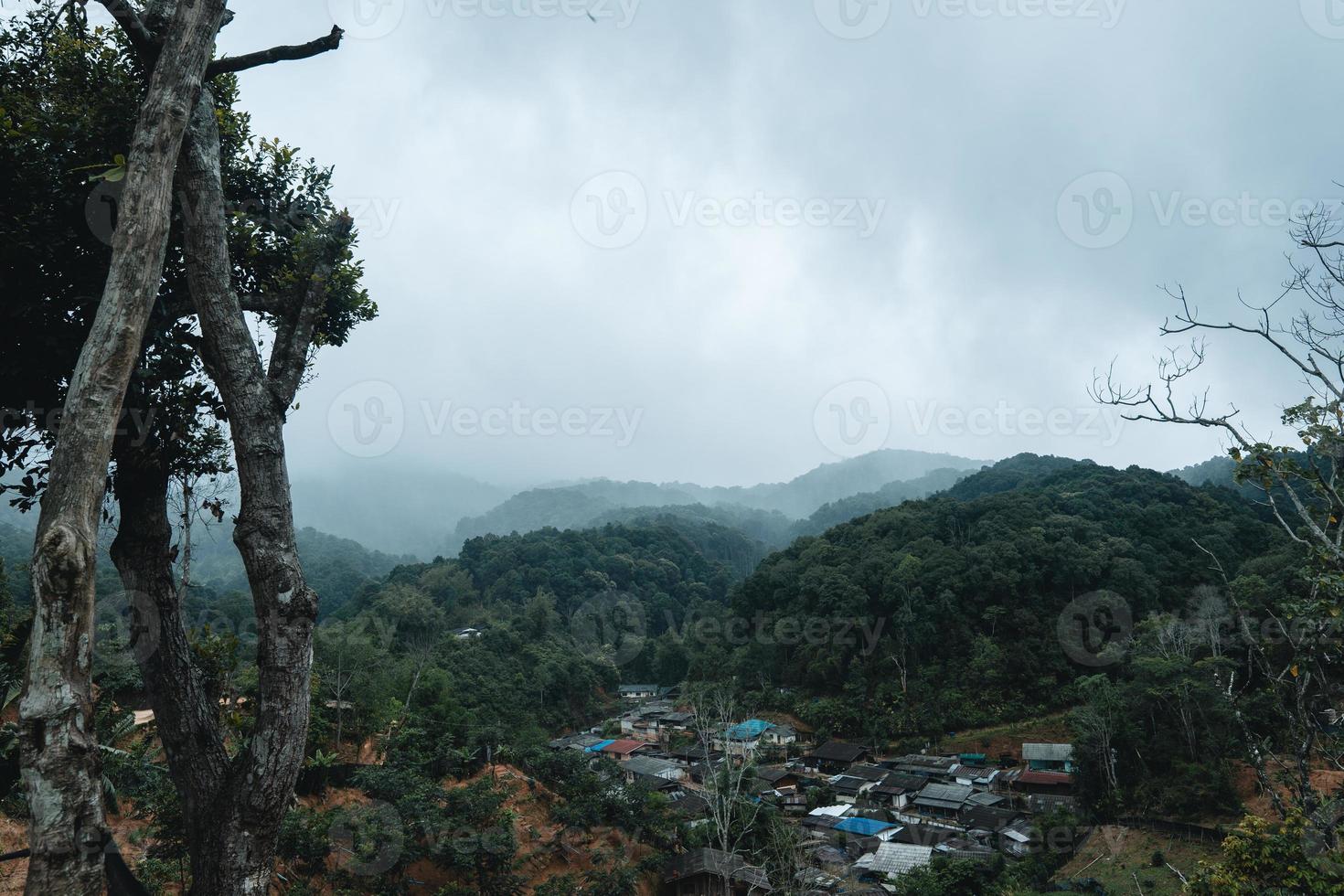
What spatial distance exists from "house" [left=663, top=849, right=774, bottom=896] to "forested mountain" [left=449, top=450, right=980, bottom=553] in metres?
77.1

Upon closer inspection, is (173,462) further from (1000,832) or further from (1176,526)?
(1176,526)

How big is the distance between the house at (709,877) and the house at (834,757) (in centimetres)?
999

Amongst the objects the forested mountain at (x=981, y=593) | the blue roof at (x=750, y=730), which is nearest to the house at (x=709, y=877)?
the blue roof at (x=750, y=730)

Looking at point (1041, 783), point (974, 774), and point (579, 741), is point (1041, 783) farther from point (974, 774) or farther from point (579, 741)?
point (579, 741)

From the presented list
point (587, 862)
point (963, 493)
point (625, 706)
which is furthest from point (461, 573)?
point (963, 493)

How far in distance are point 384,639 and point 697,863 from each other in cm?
1620

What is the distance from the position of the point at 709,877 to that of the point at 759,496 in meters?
179

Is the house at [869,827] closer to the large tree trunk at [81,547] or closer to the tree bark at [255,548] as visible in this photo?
the tree bark at [255,548]

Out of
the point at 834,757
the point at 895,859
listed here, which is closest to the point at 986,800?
the point at 895,859

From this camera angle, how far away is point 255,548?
8.48 feet

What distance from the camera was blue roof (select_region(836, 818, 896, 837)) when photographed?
17.5 meters

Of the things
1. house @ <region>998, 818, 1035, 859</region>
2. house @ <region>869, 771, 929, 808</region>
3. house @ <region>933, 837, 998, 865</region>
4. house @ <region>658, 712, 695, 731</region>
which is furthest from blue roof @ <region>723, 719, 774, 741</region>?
house @ <region>998, 818, 1035, 859</region>

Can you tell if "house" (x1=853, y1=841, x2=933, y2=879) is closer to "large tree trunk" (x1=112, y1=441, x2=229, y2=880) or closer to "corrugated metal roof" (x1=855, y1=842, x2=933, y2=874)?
"corrugated metal roof" (x1=855, y1=842, x2=933, y2=874)

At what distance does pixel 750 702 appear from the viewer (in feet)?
92.5
